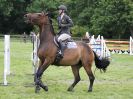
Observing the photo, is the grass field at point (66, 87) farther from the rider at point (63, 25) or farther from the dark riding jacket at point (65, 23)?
the dark riding jacket at point (65, 23)

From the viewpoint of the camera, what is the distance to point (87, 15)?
70.4m

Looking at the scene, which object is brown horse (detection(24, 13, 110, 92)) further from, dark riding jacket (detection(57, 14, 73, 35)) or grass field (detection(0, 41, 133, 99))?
grass field (detection(0, 41, 133, 99))

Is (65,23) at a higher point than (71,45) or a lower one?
higher

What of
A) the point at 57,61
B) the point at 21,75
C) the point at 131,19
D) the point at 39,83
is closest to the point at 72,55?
the point at 57,61

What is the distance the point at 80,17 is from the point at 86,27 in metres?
2.79

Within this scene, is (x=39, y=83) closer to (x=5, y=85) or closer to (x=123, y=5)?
(x=5, y=85)

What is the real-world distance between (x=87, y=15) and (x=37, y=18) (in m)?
58.0

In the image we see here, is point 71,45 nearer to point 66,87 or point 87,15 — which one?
point 66,87

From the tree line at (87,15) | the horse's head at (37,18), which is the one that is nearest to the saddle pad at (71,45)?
the horse's head at (37,18)

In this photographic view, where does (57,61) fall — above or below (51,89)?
above

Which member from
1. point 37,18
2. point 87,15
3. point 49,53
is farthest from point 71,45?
Answer: point 87,15

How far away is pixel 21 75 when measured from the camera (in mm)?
17359

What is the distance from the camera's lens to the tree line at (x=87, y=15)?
63250 mm

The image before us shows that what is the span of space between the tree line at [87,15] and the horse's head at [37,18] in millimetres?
40906
